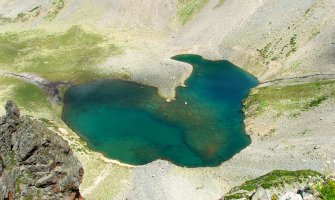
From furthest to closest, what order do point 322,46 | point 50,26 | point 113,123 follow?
point 50,26
point 322,46
point 113,123

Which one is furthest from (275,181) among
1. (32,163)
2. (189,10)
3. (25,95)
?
(189,10)

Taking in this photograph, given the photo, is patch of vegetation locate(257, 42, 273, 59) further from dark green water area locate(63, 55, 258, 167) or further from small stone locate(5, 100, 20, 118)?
small stone locate(5, 100, 20, 118)

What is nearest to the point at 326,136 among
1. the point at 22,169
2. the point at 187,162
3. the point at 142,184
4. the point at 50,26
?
the point at 187,162

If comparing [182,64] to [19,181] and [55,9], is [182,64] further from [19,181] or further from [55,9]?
[19,181]

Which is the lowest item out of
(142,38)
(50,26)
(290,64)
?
(50,26)

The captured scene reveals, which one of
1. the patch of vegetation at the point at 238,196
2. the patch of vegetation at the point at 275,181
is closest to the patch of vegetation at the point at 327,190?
the patch of vegetation at the point at 238,196

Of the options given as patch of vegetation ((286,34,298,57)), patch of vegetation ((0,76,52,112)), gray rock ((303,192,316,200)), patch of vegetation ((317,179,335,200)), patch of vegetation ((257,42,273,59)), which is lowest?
patch of vegetation ((0,76,52,112))

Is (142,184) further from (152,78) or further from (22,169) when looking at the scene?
(152,78)

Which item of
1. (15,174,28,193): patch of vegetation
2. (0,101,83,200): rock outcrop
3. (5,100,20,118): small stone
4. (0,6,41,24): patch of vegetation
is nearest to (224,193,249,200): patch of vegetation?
(0,101,83,200): rock outcrop
